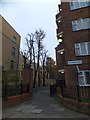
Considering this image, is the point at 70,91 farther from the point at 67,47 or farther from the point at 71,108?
the point at 67,47

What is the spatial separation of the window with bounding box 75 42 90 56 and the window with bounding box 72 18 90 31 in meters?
1.59

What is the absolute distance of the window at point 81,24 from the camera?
22.3 metres

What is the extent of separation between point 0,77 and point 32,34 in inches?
1143

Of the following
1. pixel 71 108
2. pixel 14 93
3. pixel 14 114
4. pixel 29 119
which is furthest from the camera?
pixel 14 93

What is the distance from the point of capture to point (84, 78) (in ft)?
69.5

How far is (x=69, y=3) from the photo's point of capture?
23.9m

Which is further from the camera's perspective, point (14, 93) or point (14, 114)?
point (14, 93)

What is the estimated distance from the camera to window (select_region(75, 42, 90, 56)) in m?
21.7

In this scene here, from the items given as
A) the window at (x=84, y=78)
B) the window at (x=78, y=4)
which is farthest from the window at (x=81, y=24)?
the window at (x=84, y=78)

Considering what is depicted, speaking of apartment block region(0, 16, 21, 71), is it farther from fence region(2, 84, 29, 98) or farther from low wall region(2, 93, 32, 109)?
low wall region(2, 93, 32, 109)

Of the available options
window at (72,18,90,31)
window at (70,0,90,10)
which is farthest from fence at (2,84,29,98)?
window at (70,0,90,10)

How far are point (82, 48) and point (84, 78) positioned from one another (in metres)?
2.91

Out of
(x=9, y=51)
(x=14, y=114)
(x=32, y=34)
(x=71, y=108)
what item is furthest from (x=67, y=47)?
(x=32, y=34)

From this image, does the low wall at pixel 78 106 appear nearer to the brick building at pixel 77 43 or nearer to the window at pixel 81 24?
the brick building at pixel 77 43
